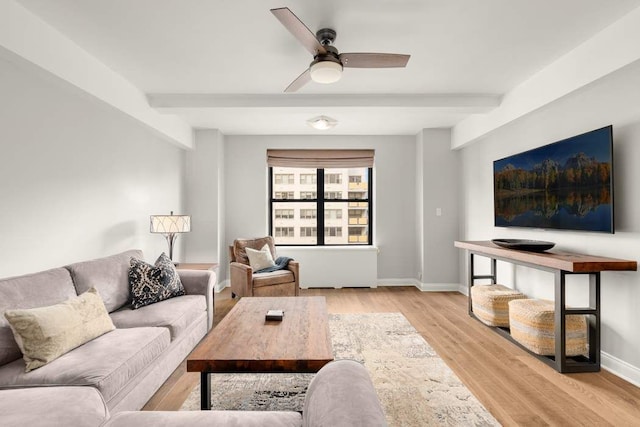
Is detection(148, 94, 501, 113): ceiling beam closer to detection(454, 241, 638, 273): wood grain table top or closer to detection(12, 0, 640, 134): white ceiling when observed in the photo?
detection(12, 0, 640, 134): white ceiling

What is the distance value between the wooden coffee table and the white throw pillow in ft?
6.21

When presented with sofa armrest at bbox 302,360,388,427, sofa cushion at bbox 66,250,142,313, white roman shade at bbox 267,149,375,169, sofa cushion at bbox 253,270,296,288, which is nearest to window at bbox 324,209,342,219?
white roman shade at bbox 267,149,375,169

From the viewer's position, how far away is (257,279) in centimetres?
416

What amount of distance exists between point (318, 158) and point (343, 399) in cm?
466

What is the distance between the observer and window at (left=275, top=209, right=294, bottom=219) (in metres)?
5.71

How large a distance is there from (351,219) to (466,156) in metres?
2.05

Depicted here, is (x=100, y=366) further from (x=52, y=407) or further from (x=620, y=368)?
(x=620, y=368)

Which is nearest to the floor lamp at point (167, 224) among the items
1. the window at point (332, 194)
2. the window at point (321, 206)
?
the window at point (321, 206)

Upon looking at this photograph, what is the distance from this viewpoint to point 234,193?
5453mm

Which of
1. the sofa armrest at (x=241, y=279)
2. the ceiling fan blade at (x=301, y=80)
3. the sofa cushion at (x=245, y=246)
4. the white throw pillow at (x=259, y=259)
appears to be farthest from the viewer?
the sofa cushion at (x=245, y=246)

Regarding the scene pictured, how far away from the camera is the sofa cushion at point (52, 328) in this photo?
5.58ft

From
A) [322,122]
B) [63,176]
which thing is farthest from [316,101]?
[63,176]

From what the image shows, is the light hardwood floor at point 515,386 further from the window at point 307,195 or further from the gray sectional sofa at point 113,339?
the window at point 307,195

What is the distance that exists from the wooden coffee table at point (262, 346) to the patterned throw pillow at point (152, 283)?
76 centimetres
